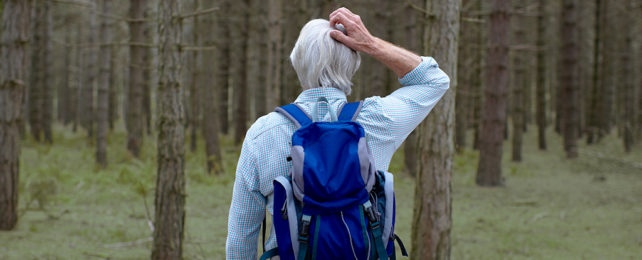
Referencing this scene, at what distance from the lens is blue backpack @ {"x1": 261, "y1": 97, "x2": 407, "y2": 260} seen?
73.6 inches

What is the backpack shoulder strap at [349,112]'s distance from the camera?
2.08 metres

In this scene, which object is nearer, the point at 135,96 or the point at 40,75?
the point at 135,96

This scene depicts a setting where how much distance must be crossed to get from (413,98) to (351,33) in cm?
36

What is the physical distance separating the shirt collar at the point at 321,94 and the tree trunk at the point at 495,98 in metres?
10.0

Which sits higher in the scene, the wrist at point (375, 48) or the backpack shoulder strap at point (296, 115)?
the wrist at point (375, 48)

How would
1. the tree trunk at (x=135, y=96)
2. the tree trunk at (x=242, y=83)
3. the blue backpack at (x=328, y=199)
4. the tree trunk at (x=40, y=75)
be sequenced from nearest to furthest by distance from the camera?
the blue backpack at (x=328, y=199)
the tree trunk at (x=135, y=96)
the tree trunk at (x=40, y=75)
the tree trunk at (x=242, y=83)

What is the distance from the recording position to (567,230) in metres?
7.84

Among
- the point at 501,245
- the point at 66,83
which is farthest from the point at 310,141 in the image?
the point at 66,83

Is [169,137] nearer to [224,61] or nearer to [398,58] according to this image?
[398,58]

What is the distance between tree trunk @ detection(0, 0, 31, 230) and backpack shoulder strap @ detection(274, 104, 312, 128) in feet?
18.9

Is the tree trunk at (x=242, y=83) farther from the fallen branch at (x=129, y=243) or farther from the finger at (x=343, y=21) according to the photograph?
the finger at (x=343, y=21)

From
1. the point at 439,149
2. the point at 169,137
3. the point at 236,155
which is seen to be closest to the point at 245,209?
the point at 169,137

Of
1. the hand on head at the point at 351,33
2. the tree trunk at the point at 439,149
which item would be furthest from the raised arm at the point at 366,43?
the tree trunk at the point at 439,149

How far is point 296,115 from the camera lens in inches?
80.7
